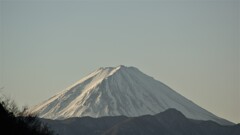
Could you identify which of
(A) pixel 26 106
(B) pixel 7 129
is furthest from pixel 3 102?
(B) pixel 7 129

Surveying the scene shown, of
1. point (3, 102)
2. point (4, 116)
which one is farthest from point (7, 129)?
point (3, 102)

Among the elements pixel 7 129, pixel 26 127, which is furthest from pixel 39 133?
pixel 7 129

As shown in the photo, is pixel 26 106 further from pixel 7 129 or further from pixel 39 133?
pixel 7 129

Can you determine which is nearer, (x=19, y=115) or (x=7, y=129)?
(x=7, y=129)

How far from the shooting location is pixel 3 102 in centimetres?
6331

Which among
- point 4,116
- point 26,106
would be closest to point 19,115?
point 26,106

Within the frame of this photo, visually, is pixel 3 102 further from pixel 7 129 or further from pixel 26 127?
pixel 7 129

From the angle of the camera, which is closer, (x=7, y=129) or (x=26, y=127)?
(x=7, y=129)

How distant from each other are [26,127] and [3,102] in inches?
116

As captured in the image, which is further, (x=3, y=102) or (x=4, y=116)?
(x=3, y=102)

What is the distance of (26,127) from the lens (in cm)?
6259

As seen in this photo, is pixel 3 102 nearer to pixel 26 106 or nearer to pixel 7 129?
pixel 26 106

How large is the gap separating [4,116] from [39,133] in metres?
5.87

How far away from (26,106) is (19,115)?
150 centimetres
